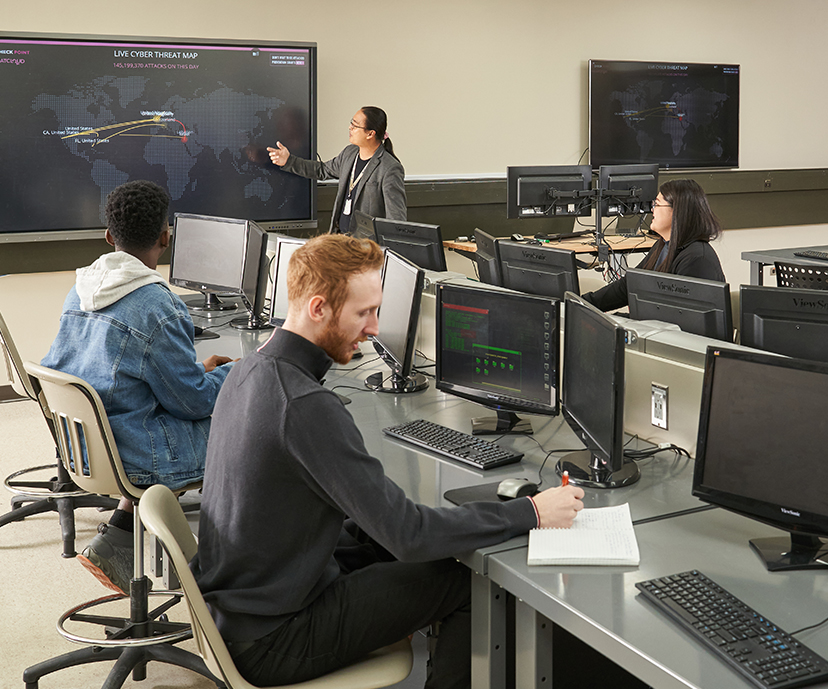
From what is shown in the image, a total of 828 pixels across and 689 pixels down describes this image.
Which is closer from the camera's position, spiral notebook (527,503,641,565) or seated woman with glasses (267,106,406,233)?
spiral notebook (527,503,641,565)

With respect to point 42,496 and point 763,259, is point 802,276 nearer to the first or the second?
point 763,259

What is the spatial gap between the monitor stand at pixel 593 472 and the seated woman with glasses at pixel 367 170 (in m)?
3.02

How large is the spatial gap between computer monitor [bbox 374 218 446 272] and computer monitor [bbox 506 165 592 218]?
1589mm

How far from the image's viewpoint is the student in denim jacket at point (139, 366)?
7.98ft

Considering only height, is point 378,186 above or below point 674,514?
above

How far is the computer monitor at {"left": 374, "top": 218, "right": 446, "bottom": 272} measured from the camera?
350 cm

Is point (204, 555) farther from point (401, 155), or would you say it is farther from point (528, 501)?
point (401, 155)

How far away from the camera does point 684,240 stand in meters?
3.80

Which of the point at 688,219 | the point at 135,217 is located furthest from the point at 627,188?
the point at 135,217

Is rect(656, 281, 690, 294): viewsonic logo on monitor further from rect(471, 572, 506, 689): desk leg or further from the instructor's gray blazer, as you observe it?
the instructor's gray blazer

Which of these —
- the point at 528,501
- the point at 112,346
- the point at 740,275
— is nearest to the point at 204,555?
the point at 528,501

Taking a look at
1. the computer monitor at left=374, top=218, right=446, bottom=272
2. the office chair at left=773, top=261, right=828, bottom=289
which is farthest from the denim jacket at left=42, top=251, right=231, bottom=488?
the office chair at left=773, top=261, right=828, bottom=289

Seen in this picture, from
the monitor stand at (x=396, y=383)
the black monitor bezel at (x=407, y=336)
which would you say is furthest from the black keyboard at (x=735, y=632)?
the monitor stand at (x=396, y=383)

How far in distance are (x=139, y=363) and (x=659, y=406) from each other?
1.39 meters
